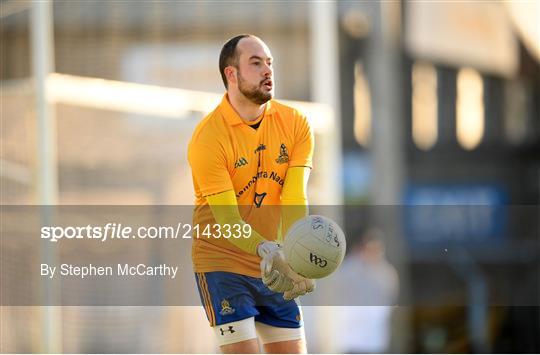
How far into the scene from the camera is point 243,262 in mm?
5527

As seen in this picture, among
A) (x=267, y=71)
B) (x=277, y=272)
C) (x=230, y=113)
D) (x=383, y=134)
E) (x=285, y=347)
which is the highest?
(x=383, y=134)

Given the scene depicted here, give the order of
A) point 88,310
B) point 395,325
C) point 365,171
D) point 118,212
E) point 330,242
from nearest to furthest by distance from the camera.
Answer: point 330,242 < point 118,212 < point 88,310 < point 395,325 < point 365,171

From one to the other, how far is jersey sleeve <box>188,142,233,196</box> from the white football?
15.3 inches

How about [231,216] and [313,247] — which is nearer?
[313,247]

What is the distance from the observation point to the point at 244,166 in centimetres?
541

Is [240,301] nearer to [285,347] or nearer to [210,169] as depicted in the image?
[285,347]

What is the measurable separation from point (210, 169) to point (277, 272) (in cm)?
58

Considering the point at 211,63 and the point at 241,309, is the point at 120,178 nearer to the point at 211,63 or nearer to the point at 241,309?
the point at 211,63

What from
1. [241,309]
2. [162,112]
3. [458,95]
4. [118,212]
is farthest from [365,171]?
[241,309]

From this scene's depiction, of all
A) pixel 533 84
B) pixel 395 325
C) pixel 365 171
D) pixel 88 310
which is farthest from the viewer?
pixel 533 84

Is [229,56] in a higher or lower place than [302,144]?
higher

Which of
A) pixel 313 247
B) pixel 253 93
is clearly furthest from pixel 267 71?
pixel 313 247

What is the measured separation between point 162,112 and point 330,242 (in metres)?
3.80

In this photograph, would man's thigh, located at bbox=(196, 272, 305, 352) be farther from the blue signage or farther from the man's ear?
the blue signage
